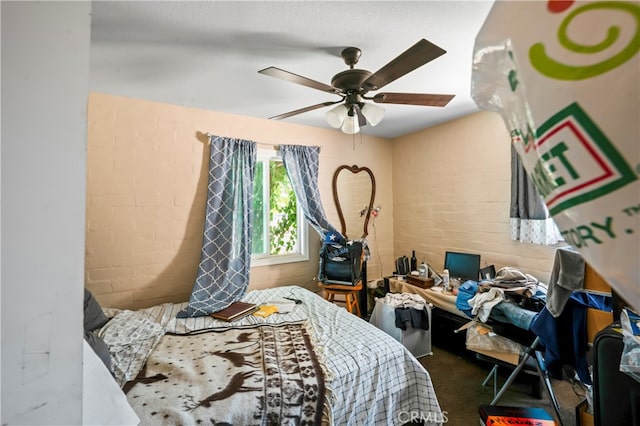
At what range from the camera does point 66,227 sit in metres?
0.41

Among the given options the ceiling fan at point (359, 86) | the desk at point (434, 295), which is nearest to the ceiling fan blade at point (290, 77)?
the ceiling fan at point (359, 86)

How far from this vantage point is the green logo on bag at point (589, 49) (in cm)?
31

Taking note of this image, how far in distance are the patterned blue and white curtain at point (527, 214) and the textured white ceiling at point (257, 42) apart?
860 millimetres

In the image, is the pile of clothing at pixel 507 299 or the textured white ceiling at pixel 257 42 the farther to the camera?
the pile of clothing at pixel 507 299

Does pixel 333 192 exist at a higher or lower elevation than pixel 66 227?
higher

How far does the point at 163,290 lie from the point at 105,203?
88cm

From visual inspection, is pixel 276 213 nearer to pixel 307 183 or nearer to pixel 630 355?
pixel 307 183

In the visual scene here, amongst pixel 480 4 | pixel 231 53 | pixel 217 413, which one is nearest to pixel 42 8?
pixel 217 413

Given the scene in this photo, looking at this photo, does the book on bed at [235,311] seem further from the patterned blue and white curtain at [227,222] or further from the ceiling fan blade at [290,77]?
the ceiling fan blade at [290,77]

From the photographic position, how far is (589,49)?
0.33 m

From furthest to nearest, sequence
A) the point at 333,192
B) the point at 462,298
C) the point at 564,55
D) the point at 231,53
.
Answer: the point at 333,192, the point at 462,298, the point at 231,53, the point at 564,55

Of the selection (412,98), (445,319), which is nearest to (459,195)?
A: (445,319)

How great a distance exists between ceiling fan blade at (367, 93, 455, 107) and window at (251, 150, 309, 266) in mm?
1550

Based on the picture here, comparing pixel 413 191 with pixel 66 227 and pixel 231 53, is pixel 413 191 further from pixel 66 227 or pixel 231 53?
pixel 66 227
